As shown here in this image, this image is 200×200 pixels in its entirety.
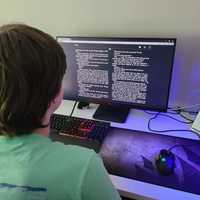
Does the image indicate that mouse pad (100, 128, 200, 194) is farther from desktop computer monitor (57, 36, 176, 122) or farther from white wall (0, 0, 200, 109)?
white wall (0, 0, 200, 109)

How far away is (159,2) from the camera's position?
4.00ft

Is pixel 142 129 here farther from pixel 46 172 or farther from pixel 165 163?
pixel 46 172

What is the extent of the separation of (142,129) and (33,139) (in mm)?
712

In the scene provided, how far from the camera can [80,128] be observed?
4.10ft

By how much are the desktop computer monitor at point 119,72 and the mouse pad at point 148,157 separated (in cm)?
17

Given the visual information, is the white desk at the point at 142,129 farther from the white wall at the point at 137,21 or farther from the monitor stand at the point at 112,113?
the white wall at the point at 137,21

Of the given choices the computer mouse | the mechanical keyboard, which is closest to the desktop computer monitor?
the mechanical keyboard

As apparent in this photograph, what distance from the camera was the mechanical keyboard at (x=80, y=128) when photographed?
1.19 meters

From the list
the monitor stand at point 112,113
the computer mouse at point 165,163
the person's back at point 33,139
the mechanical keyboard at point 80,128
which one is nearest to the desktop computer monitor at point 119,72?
the monitor stand at point 112,113

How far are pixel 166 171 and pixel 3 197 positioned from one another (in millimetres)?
602

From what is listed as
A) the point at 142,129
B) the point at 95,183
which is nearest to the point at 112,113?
the point at 142,129

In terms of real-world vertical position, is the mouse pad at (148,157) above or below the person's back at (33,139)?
below

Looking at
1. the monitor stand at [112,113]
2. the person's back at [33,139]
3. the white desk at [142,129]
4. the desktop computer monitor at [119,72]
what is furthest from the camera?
the monitor stand at [112,113]

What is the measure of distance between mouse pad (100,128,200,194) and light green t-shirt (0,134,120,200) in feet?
1.14
